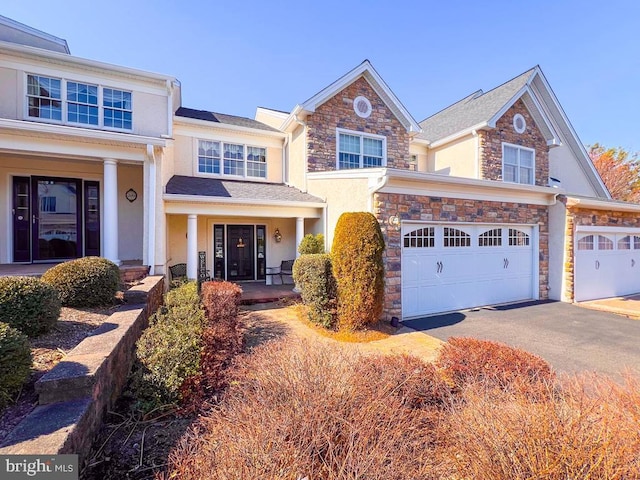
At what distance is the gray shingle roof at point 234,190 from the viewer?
32.9ft

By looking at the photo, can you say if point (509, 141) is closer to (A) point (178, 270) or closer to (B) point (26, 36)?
(A) point (178, 270)

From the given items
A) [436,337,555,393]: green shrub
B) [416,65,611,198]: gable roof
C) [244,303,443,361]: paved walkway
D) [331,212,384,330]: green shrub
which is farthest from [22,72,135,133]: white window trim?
[416,65,611,198]: gable roof

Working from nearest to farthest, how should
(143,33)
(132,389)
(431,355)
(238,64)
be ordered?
(132,389) < (431,355) < (143,33) < (238,64)

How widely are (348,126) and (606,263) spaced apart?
10.9m

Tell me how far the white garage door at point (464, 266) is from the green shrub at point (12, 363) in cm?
737

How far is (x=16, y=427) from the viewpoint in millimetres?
2350

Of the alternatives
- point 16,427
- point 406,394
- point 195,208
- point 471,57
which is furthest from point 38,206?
point 471,57

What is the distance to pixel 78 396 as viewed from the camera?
2.83 meters

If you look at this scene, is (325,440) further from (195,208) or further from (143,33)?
(143,33)

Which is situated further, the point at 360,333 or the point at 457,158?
the point at 457,158

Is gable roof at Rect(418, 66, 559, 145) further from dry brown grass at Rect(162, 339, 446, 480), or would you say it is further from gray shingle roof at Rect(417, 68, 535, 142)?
dry brown grass at Rect(162, 339, 446, 480)

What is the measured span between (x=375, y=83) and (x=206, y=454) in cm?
1295

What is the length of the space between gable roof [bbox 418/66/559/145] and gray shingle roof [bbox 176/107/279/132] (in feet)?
26.2

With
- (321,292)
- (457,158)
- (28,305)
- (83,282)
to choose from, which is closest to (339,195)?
(321,292)
